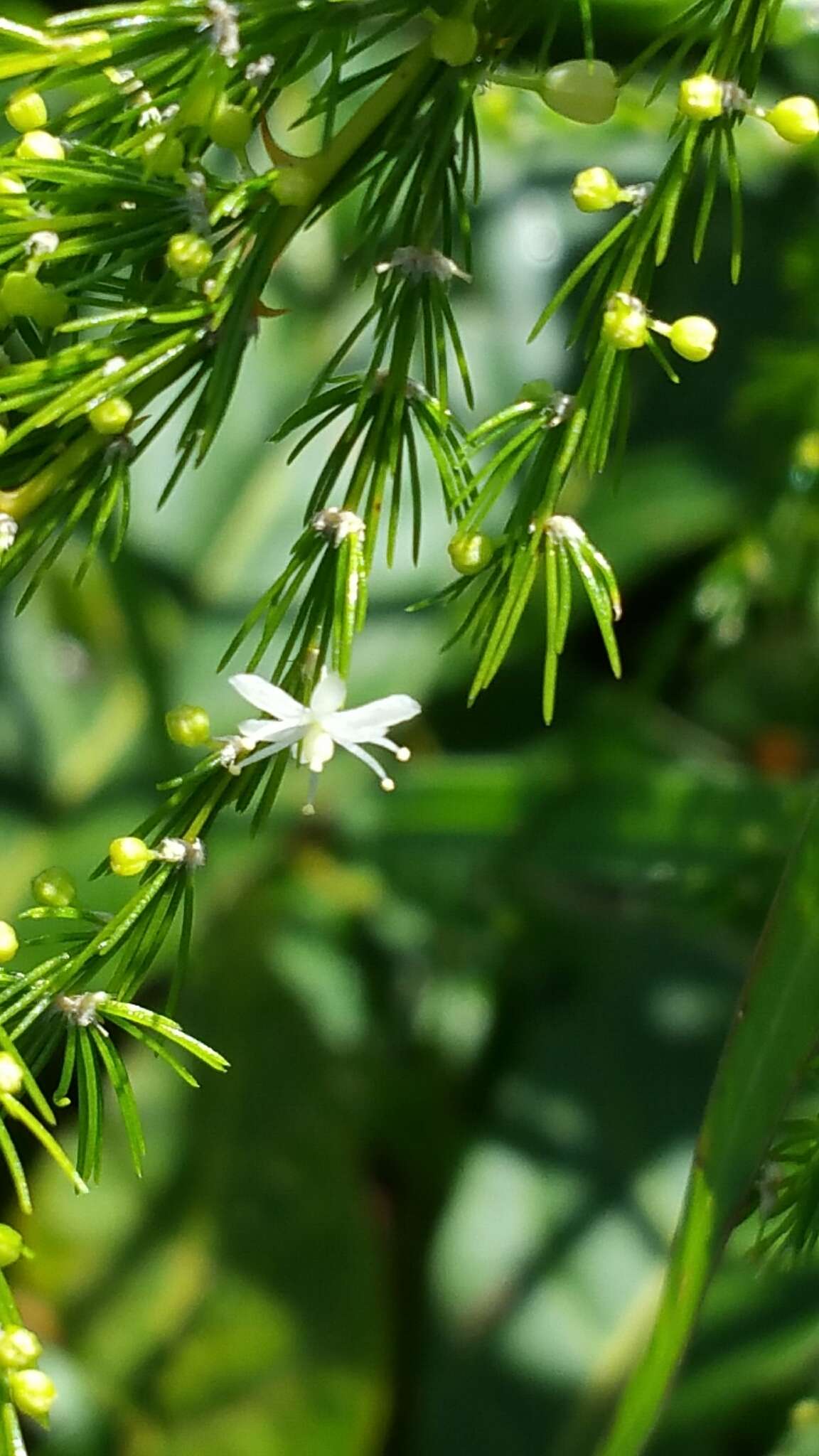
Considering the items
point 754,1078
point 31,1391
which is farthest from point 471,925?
point 31,1391

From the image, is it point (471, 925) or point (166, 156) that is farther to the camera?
point (471, 925)

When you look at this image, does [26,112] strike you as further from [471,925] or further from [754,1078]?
[471,925]

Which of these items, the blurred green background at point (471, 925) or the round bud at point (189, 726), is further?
the blurred green background at point (471, 925)

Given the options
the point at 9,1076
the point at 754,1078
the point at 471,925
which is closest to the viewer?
the point at 9,1076

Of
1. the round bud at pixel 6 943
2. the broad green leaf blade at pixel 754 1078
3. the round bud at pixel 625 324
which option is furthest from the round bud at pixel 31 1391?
the round bud at pixel 625 324

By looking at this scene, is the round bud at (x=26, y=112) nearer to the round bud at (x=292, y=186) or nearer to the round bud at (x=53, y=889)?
the round bud at (x=292, y=186)

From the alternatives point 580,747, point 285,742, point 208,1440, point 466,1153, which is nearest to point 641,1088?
point 466,1153
